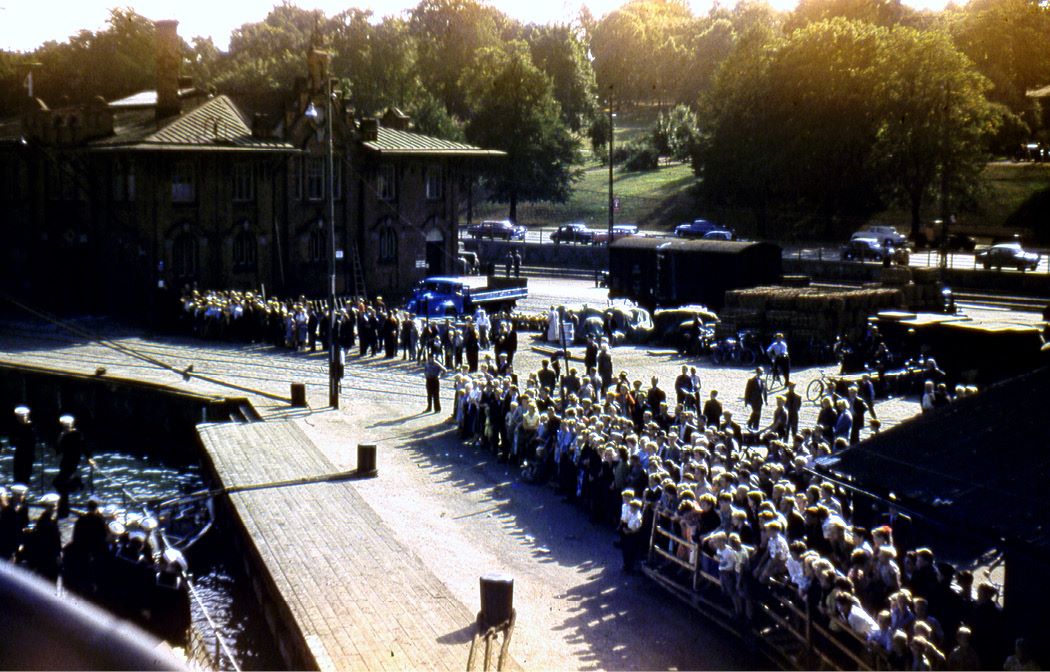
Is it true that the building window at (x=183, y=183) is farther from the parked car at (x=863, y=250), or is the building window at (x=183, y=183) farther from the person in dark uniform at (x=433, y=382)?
the parked car at (x=863, y=250)

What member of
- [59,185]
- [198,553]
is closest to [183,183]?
[59,185]

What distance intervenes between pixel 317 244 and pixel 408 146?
6.61m

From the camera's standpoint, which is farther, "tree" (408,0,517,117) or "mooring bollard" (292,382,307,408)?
"tree" (408,0,517,117)

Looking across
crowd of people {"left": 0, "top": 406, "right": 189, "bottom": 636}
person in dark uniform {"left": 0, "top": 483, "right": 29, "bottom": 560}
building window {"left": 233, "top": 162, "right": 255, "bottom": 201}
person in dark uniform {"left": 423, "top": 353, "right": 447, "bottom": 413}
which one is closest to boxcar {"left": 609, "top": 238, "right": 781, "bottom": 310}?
building window {"left": 233, "top": 162, "right": 255, "bottom": 201}

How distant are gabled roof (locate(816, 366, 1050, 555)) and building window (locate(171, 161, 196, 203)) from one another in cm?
3446

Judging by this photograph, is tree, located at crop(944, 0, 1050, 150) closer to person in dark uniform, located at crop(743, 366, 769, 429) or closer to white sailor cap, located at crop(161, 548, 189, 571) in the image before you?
person in dark uniform, located at crop(743, 366, 769, 429)

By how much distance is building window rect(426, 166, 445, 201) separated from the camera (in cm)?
5397

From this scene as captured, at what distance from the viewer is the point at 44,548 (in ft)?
46.3

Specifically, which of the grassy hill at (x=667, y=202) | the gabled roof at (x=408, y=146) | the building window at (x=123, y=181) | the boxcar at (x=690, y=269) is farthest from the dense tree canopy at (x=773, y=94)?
the boxcar at (x=690, y=269)

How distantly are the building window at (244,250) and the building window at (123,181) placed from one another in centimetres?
430

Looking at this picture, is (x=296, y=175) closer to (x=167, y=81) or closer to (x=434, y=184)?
(x=167, y=81)


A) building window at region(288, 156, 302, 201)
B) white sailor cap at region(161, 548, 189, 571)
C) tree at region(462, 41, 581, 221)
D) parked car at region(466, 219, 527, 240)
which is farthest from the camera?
tree at region(462, 41, 581, 221)

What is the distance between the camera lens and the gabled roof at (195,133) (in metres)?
43.3

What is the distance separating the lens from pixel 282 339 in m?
37.2
